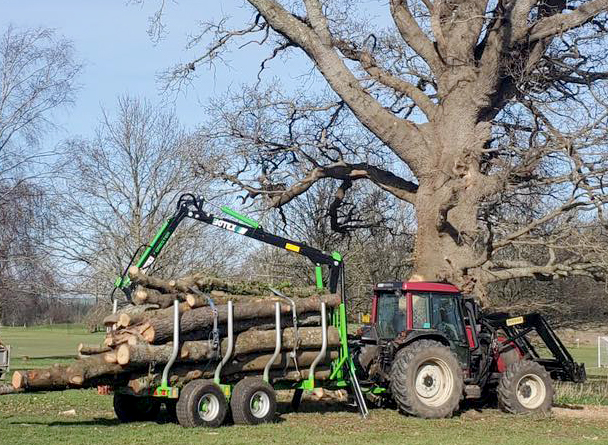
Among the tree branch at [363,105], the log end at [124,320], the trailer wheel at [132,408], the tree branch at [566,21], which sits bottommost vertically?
the trailer wheel at [132,408]

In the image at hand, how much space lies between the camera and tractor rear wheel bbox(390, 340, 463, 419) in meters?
13.9

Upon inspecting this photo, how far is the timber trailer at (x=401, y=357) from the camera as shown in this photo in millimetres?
13594

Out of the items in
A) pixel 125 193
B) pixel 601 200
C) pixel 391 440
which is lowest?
pixel 391 440

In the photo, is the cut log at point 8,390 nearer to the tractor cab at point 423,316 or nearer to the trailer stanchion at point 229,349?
the trailer stanchion at point 229,349

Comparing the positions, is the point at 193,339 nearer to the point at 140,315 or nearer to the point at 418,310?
the point at 140,315

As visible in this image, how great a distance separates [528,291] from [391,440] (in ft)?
52.9

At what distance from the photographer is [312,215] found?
24359mm

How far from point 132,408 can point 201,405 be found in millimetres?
1765

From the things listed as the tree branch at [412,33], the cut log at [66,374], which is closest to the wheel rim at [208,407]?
the cut log at [66,374]

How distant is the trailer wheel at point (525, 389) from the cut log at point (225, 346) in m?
3.13

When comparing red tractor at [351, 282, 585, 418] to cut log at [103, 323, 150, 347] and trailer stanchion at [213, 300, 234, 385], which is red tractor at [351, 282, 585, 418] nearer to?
trailer stanchion at [213, 300, 234, 385]

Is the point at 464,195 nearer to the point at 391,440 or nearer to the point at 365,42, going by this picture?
the point at 365,42

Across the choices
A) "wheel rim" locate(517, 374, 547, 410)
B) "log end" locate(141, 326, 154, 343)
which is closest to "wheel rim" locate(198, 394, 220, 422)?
"log end" locate(141, 326, 154, 343)

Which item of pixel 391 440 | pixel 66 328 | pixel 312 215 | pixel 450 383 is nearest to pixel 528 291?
pixel 312 215
